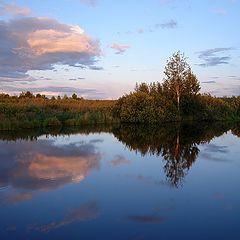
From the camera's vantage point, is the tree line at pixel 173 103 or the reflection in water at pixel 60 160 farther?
Result: the tree line at pixel 173 103

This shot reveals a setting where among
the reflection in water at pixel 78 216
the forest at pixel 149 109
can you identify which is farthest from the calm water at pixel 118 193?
the forest at pixel 149 109

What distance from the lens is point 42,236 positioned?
6.04 m

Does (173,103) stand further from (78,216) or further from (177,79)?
(78,216)

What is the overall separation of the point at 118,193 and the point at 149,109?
82.5ft

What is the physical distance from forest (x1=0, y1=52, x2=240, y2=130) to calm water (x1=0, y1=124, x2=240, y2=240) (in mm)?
12497

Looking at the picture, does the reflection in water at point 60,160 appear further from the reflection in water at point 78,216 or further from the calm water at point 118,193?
the reflection in water at point 78,216

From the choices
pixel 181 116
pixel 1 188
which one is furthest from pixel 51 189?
pixel 181 116

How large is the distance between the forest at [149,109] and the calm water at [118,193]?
12.5 meters

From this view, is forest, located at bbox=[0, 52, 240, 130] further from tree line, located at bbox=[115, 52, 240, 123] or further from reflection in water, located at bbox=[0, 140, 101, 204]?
reflection in water, located at bbox=[0, 140, 101, 204]

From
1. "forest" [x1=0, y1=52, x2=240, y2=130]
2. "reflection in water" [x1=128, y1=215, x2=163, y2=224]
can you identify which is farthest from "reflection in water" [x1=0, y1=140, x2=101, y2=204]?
"forest" [x1=0, y1=52, x2=240, y2=130]

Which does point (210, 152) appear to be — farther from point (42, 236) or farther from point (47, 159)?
point (42, 236)

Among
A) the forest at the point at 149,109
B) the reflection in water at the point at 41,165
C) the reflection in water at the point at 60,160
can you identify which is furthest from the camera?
the forest at the point at 149,109

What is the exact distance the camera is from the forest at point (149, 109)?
2859 centimetres

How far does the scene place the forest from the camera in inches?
1125
